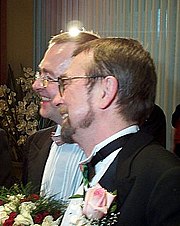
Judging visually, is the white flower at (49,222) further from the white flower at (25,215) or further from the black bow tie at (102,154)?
the black bow tie at (102,154)

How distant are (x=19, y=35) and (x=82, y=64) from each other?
11.7 ft

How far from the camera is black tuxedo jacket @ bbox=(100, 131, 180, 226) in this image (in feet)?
3.89

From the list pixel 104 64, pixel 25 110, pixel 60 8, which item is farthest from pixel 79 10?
pixel 104 64

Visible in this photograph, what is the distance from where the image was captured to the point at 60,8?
4695mm

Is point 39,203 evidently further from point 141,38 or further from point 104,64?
point 141,38

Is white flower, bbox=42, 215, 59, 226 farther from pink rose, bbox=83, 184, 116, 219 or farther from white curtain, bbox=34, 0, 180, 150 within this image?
white curtain, bbox=34, 0, 180, 150

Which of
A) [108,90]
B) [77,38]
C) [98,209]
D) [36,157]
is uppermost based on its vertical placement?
[77,38]

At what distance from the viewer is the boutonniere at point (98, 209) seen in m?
1.20

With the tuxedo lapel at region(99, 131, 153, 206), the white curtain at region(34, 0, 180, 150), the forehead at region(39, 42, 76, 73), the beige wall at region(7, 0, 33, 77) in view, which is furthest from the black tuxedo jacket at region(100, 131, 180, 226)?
the beige wall at region(7, 0, 33, 77)

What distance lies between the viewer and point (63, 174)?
174 centimetres

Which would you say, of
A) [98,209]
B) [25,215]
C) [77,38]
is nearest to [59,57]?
[77,38]

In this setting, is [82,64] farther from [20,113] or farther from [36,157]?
[20,113]

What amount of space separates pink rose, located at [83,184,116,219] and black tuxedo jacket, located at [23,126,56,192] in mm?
A: 637

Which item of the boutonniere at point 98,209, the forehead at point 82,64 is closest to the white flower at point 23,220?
the boutonniere at point 98,209
